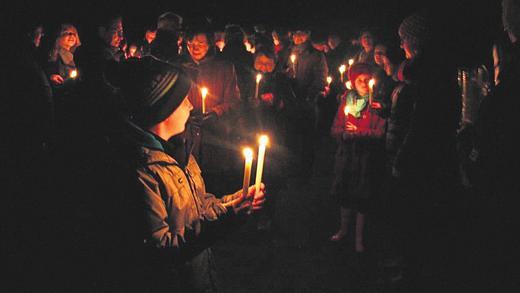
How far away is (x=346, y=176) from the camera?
5.42 meters

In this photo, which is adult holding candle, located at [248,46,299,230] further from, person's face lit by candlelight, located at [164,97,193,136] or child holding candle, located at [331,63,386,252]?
person's face lit by candlelight, located at [164,97,193,136]

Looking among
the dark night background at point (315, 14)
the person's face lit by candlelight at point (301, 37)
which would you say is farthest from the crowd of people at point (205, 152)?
the person's face lit by candlelight at point (301, 37)

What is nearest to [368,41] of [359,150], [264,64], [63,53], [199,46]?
[264,64]

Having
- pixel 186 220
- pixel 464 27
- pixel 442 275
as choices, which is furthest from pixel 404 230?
pixel 464 27

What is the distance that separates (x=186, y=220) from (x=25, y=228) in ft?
8.32

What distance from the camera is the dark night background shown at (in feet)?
28.6

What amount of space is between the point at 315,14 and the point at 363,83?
16.2m

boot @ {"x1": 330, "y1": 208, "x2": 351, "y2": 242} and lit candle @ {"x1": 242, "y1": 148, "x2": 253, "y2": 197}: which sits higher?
lit candle @ {"x1": 242, "y1": 148, "x2": 253, "y2": 197}

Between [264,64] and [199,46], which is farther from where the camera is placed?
[264,64]

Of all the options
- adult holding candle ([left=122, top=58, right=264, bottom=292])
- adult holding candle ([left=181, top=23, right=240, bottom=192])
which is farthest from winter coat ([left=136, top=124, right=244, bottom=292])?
adult holding candle ([left=181, top=23, right=240, bottom=192])

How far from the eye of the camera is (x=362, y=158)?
209 inches

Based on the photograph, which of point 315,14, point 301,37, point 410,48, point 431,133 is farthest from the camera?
point 315,14

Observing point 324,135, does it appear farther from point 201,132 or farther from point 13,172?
point 13,172

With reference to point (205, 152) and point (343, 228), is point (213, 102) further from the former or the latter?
point (343, 228)
